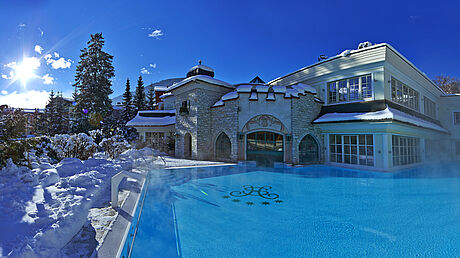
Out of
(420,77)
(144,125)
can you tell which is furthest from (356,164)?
(144,125)

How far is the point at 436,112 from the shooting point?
61.9 feet

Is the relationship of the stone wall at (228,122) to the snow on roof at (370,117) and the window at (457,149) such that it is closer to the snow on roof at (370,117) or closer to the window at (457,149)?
the snow on roof at (370,117)

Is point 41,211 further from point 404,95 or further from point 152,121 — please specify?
point 404,95

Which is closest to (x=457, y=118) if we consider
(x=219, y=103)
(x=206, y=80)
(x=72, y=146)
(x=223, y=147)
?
(x=223, y=147)

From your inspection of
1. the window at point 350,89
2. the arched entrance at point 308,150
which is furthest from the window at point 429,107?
the arched entrance at point 308,150

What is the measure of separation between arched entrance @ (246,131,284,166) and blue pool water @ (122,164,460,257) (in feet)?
15.7

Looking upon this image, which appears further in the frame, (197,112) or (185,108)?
(185,108)

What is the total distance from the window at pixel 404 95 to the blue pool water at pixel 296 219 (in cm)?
670

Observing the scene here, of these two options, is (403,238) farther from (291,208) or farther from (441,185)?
(441,185)

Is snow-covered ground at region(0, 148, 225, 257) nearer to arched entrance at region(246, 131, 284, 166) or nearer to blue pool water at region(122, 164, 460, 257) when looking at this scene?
blue pool water at region(122, 164, 460, 257)

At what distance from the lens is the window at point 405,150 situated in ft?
38.7

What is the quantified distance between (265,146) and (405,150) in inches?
357

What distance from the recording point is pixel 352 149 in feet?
39.7

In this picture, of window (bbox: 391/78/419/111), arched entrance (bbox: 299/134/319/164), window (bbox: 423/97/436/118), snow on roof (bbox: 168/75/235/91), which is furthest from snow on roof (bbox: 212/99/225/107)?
window (bbox: 423/97/436/118)
